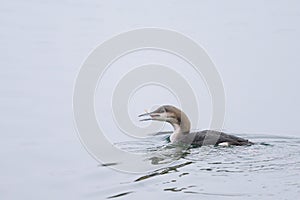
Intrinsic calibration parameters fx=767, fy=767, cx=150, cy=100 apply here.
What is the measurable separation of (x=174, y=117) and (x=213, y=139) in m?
1.00

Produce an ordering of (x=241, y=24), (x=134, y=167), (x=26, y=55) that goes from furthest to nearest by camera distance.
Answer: (x=241, y=24) < (x=26, y=55) < (x=134, y=167)

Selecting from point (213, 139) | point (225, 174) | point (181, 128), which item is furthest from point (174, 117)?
point (225, 174)

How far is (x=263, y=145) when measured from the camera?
11320 millimetres

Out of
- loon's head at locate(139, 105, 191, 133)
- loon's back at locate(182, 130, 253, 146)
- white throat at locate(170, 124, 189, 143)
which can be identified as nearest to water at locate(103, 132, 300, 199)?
loon's back at locate(182, 130, 253, 146)

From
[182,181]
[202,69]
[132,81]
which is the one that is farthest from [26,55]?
[182,181]

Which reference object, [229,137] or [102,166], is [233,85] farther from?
[102,166]

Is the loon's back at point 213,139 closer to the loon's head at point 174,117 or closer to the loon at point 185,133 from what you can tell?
the loon at point 185,133

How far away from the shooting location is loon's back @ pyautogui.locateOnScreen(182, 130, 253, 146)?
1111cm

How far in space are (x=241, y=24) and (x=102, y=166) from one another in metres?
8.73

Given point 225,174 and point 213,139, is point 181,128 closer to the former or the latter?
point 213,139

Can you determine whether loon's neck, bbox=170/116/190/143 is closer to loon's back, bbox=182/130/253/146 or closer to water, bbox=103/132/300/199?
loon's back, bbox=182/130/253/146

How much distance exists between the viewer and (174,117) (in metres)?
12.0

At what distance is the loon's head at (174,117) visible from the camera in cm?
1192

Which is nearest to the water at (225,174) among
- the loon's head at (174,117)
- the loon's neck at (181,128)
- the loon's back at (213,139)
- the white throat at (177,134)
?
the loon's back at (213,139)
